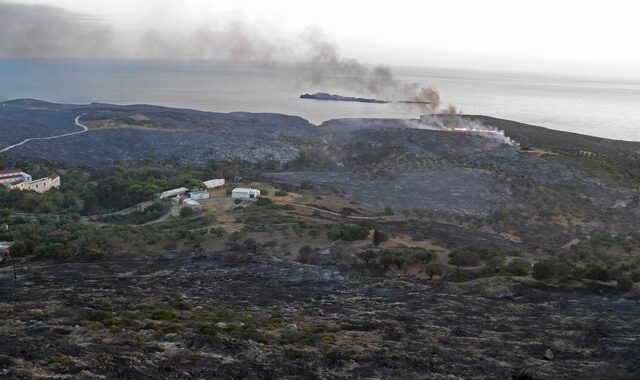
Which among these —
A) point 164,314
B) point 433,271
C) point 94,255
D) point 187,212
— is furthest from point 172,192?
point 164,314

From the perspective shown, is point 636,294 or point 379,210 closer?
point 636,294

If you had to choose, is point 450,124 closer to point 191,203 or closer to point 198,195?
point 198,195

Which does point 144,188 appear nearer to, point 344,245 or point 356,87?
point 344,245

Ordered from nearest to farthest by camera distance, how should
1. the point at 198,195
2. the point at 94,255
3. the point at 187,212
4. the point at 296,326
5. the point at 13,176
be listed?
1. the point at 296,326
2. the point at 94,255
3. the point at 187,212
4. the point at 198,195
5. the point at 13,176

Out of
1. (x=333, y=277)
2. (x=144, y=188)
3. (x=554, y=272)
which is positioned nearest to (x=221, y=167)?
(x=144, y=188)

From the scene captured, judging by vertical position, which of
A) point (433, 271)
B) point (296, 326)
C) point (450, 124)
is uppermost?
point (450, 124)

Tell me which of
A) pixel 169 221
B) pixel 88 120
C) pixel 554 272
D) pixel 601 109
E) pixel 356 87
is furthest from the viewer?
pixel 601 109

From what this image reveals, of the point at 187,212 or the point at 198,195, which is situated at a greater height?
the point at 198,195

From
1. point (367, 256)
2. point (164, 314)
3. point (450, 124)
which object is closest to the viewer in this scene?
point (164, 314)

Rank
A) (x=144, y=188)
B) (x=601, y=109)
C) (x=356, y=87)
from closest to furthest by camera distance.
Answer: (x=144, y=188) < (x=356, y=87) < (x=601, y=109)
